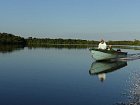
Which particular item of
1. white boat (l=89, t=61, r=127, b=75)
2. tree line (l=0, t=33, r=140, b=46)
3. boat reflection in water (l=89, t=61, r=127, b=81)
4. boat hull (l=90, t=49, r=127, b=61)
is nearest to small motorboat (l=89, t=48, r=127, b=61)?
boat hull (l=90, t=49, r=127, b=61)

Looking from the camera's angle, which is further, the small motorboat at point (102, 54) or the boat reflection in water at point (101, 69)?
the small motorboat at point (102, 54)

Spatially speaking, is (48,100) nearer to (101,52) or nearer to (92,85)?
(92,85)

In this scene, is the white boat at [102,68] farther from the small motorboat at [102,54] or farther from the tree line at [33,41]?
the tree line at [33,41]

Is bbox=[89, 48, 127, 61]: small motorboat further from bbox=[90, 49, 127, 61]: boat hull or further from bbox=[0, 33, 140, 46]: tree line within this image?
bbox=[0, 33, 140, 46]: tree line

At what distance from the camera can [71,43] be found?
19875 cm

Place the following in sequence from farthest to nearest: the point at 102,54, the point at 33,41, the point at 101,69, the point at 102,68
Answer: the point at 33,41 → the point at 102,54 → the point at 102,68 → the point at 101,69

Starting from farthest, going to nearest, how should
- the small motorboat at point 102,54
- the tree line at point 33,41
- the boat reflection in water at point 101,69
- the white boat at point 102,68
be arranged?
the tree line at point 33,41
the small motorboat at point 102,54
the white boat at point 102,68
the boat reflection in water at point 101,69

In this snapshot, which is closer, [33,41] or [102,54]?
[102,54]

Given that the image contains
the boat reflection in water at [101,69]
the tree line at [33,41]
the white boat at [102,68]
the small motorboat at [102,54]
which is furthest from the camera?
the tree line at [33,41]

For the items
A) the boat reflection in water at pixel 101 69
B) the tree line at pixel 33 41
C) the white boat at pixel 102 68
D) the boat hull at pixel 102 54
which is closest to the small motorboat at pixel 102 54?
the boat hull at pixel 102 54

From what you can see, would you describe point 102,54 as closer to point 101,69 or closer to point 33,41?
point 101,69

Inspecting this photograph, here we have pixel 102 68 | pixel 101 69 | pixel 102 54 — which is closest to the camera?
pixel 101 69

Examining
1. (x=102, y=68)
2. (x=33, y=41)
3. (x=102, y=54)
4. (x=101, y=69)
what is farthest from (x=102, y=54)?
(x=33, y=41)

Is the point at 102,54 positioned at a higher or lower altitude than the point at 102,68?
higher
